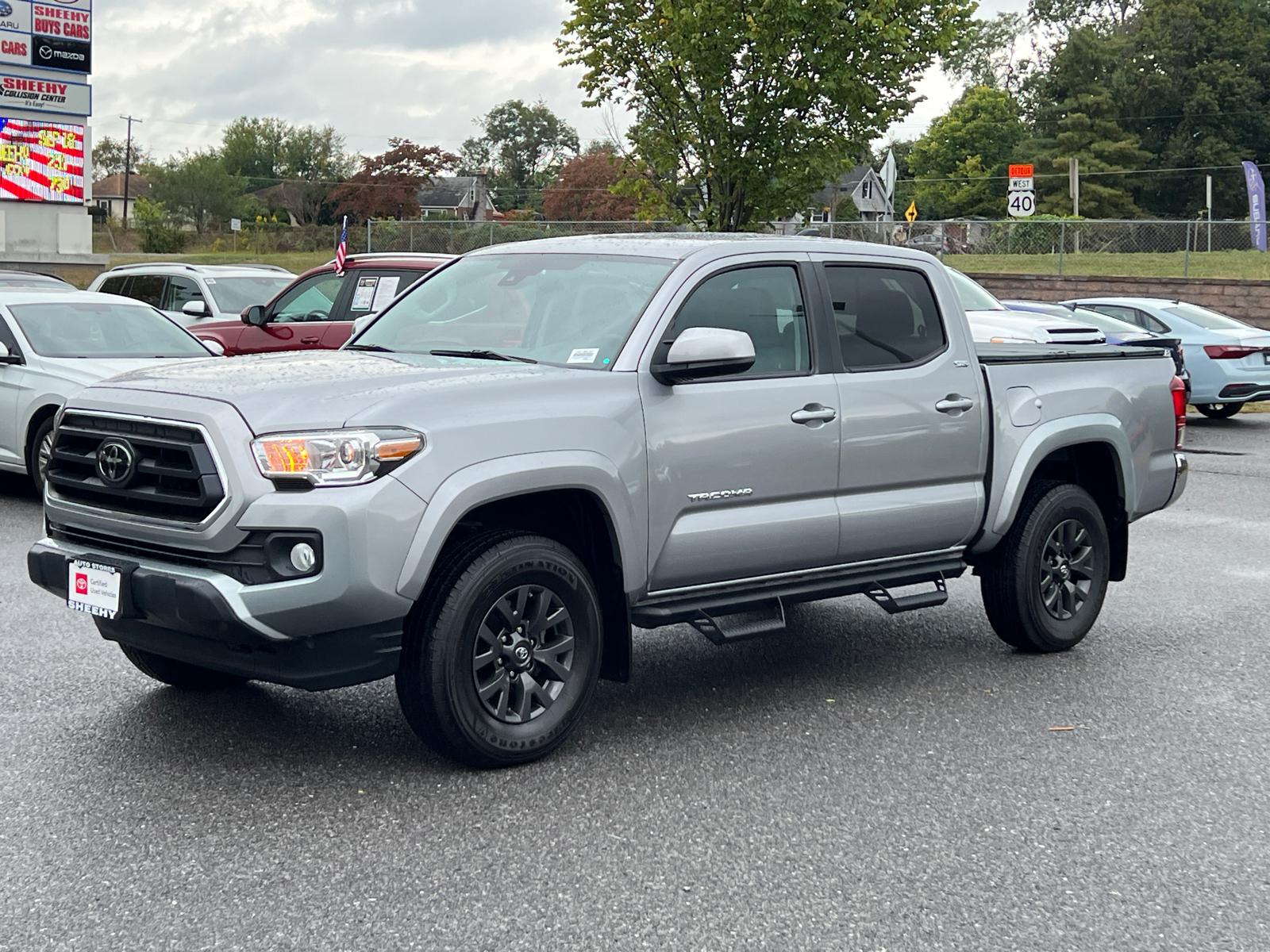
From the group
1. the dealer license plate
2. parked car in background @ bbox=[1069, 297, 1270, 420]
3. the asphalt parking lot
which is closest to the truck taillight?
the asphalt parking lot

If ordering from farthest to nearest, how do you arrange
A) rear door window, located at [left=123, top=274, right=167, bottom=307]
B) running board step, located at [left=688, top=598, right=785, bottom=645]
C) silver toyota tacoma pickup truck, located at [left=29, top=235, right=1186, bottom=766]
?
rear door window, located at [left=123, top=274, right=167, bottom=307]
running board step, located at [left=688, top=598, right=785, bottom=645]
silver toyota tacoma pickup truck, located at [left=29, top=235, right=1186, bottom=766]

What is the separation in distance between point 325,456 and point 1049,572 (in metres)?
3.88

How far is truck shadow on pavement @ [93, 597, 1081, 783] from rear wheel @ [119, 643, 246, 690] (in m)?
0.05

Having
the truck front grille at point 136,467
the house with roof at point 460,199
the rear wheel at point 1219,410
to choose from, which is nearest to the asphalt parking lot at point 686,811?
the truck front grille at point 136,467

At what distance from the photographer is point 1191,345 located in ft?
61.8

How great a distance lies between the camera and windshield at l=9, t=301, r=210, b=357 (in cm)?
1161

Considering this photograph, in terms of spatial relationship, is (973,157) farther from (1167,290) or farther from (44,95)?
(44,95)

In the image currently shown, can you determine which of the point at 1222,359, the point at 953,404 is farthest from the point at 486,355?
the point at 1222,359

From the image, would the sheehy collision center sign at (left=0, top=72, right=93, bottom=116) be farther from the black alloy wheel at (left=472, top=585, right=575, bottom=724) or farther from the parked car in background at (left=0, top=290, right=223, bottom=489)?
the black alloy wheel at (left=472, top=585, right=575, bottom=724)

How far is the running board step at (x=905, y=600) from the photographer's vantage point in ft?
21.0

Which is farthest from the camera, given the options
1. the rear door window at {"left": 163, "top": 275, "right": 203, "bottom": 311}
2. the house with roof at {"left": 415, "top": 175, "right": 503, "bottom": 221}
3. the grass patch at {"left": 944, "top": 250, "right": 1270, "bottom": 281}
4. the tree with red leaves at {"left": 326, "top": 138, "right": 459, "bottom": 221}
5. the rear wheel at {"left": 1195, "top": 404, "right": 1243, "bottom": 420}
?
the house with roof at {"left": 415, "top": 175, "right": 503, "bottom": 221}

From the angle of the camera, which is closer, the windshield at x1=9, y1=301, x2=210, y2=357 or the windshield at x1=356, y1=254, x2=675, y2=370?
the windshield at x1=356, y1=254, x2=675, y2=370

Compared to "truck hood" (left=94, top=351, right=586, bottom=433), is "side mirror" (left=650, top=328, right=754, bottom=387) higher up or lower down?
higher up

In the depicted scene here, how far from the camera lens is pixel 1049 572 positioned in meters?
7.13
